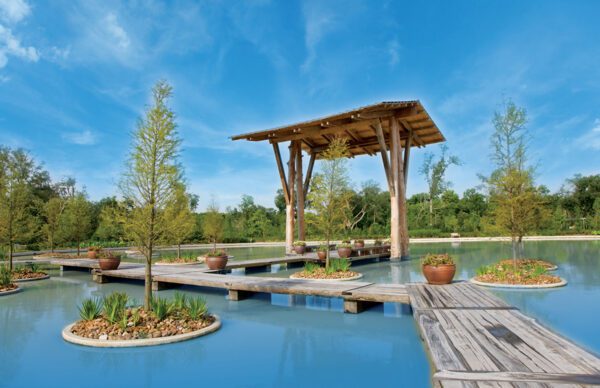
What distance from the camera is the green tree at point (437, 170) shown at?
124 ft

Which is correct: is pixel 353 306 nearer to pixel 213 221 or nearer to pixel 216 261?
pixel 216 261

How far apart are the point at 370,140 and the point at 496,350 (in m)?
15.0

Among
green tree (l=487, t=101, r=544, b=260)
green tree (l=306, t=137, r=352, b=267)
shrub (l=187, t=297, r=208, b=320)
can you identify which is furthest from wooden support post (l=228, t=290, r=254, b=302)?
green tree (l=487, t=101, r=544, b=260)

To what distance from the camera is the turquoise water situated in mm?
3715

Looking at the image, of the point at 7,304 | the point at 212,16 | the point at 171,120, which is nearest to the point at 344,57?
the point at 212,16

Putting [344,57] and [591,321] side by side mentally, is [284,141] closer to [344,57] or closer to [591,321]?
[344,57]

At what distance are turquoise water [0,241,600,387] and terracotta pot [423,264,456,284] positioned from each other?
96 centimetres

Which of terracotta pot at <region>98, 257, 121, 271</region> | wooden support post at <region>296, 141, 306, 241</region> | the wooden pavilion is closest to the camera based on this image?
terracotta pot at <region>98, 257, 121, 271</region>

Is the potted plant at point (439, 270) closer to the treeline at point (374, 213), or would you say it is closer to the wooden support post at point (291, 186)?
the wooden support post at point (291, 186)

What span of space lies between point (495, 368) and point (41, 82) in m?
18.2

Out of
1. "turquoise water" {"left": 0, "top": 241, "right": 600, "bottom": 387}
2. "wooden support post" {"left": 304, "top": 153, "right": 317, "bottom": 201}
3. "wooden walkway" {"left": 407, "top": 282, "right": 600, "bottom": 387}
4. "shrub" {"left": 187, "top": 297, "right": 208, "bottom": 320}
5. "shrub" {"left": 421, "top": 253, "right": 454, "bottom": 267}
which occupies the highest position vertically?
"wooden support post" {"left": 304, "top": 153, "right": 317, "bottom": 201}

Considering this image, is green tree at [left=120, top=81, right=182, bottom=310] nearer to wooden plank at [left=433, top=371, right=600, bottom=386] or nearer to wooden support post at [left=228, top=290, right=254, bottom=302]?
wooden support post at [left=228, top=290, right=254, bottom=302]

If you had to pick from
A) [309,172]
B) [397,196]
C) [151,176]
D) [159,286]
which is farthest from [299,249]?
[151,176]

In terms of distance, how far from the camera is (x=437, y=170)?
3806 centimetres
